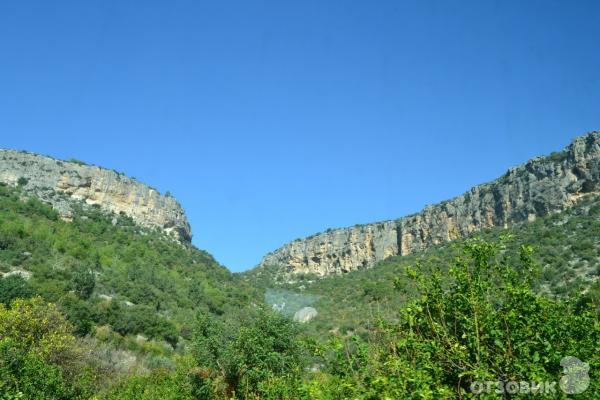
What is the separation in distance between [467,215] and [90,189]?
211 feet

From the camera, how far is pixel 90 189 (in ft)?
267

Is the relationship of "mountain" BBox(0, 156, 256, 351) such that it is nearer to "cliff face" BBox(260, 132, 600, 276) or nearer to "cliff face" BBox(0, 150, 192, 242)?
"cliff face" BBox(0, 150, 192, 242)

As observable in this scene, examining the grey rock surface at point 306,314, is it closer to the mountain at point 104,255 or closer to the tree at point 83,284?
the mountain at point 104,255

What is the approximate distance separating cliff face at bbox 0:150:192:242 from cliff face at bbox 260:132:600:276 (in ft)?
97.7

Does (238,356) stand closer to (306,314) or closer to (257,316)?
(257,316)

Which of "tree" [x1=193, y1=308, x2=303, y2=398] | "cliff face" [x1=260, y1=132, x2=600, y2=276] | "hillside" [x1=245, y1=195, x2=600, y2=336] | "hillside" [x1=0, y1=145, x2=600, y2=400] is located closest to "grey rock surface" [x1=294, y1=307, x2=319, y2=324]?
"hillside" [x1=0, y1=145, x2=600, y2=400]

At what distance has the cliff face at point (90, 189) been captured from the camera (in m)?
72.2

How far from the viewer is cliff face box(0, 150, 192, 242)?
7225cm

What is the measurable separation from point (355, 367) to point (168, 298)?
46.7 m

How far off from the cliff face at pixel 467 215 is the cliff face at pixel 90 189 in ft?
97.7

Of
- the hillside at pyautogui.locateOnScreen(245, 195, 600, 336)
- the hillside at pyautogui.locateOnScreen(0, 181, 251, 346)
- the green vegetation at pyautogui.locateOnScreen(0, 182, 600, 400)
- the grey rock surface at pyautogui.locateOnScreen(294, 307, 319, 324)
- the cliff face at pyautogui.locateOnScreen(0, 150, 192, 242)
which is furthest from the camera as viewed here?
the cliff face at pyautogui.locateOnScreen(0, 150, 192, 242)

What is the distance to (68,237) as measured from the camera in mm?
54031

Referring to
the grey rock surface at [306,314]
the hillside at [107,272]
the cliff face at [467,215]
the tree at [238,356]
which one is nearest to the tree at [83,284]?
the hillside at [107,272]

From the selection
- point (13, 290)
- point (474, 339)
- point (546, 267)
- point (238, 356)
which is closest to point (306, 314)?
point (546, 267)
